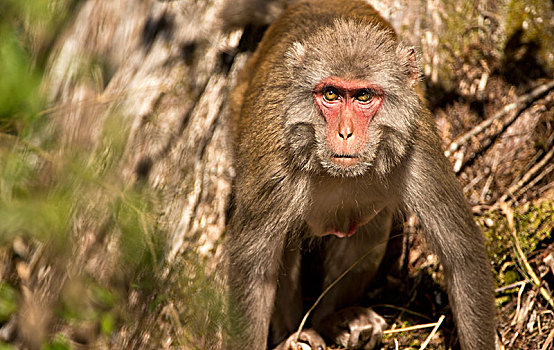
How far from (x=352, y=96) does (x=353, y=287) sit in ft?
6.70

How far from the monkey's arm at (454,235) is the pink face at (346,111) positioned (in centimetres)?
50

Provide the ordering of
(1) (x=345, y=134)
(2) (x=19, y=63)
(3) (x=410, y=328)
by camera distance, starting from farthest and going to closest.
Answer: (3) (x=410, y=328) < (1) (x=345, y=134) < (2) (x=19, y=63)

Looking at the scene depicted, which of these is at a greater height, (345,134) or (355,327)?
(345,134)

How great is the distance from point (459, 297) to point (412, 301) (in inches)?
42.1

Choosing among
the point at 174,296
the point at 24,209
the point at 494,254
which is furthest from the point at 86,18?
the point at 494,254

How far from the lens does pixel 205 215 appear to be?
545cm

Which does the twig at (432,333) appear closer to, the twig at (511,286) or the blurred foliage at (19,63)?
the twig at (511,286)

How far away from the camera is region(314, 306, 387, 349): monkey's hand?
15.9 feet

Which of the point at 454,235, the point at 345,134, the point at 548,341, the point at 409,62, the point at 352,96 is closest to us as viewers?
the point at 345,134

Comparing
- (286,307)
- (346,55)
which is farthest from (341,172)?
(286,307)

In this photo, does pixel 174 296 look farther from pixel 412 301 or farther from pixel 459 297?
pixel 412 301

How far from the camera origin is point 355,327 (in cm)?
485

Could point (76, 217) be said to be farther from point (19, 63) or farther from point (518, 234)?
point (518, 234)

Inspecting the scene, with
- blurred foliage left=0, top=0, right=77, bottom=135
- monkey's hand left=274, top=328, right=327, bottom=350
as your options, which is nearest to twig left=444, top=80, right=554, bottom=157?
monkey's hand left=274, top=328, right=327, bottom=350
